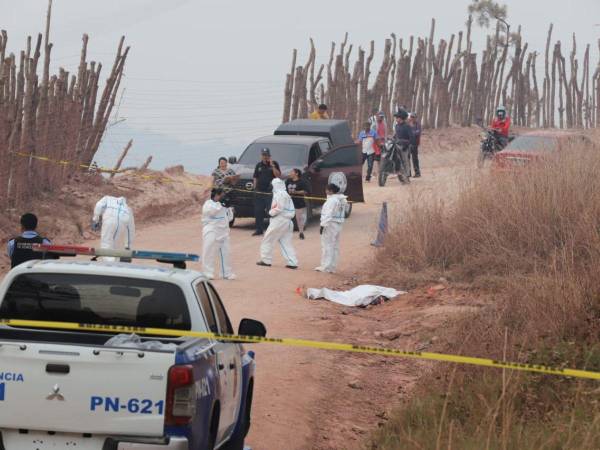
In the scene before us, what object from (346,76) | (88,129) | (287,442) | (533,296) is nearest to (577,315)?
(533,296)

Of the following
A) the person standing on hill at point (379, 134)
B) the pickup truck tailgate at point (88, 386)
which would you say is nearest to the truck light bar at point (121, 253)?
the pickup truck tailgate at point (88, 386)

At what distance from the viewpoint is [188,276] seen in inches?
318

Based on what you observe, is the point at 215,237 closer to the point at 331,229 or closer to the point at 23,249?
the point at 331,229

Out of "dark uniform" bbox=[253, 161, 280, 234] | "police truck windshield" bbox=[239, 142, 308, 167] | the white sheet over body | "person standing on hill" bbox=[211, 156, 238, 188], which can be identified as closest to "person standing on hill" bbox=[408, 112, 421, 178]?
"police truck windshield" bbox=[239, 142, 308, 167]

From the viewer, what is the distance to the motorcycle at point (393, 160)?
1273 inches

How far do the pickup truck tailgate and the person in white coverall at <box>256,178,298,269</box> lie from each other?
14206 millimetres

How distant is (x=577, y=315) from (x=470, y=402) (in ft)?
6.60

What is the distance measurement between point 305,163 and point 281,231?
521 cm

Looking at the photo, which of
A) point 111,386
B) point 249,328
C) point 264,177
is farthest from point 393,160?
point 111,386

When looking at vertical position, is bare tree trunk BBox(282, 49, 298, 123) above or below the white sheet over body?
above

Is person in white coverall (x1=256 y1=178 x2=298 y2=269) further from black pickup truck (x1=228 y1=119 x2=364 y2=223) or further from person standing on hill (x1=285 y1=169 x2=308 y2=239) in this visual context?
black pickup truck (x1=228 y1=119 x2=364 y2=223)

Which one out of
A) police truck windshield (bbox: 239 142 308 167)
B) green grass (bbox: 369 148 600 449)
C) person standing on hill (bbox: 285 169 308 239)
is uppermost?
police truck windshield (bbox: 239 142 308 167)

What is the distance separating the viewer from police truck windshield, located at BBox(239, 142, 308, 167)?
26375 mm

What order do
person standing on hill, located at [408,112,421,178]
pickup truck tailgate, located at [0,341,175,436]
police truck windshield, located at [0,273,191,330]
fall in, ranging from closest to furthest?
pickup truck tailgate, located at [0,341,175,436], police truck windshield, located at [0,273,191,330], person standing on hill, located at [408,112,421,178]
